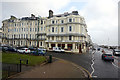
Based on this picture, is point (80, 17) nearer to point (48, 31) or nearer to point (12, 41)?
point (48, 31)

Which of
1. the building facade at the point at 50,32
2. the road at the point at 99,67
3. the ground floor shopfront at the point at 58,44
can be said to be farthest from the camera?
the building facade at the point at 50,32

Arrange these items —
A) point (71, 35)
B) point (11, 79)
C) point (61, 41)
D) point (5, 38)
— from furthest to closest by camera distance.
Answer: point (5, 38), point (61, 41), point (71, 35), point (11, 79)

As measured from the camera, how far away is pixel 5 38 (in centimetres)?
4309

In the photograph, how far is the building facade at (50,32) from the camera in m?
29.7

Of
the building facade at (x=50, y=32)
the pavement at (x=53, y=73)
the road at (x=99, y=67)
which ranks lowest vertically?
the road at (x=99, y=67)

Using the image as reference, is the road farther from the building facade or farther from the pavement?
the building facade

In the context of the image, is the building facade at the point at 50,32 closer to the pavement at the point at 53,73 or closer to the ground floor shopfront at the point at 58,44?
the ground floor shopfront at the point at 58,44

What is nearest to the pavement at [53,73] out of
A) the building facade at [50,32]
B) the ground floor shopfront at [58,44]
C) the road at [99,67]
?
the road at [99,67]

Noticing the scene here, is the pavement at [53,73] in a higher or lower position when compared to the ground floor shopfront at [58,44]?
lower

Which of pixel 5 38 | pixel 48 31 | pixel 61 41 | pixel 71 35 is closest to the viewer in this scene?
pixel 71 35

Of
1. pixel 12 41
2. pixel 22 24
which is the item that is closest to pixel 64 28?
pixel 22 24

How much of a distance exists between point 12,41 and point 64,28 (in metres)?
31.4

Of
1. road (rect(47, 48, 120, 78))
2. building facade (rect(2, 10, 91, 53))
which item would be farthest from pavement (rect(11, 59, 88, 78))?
building facade (rect(2, 10, 91, 53))

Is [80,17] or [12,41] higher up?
[80,17]
